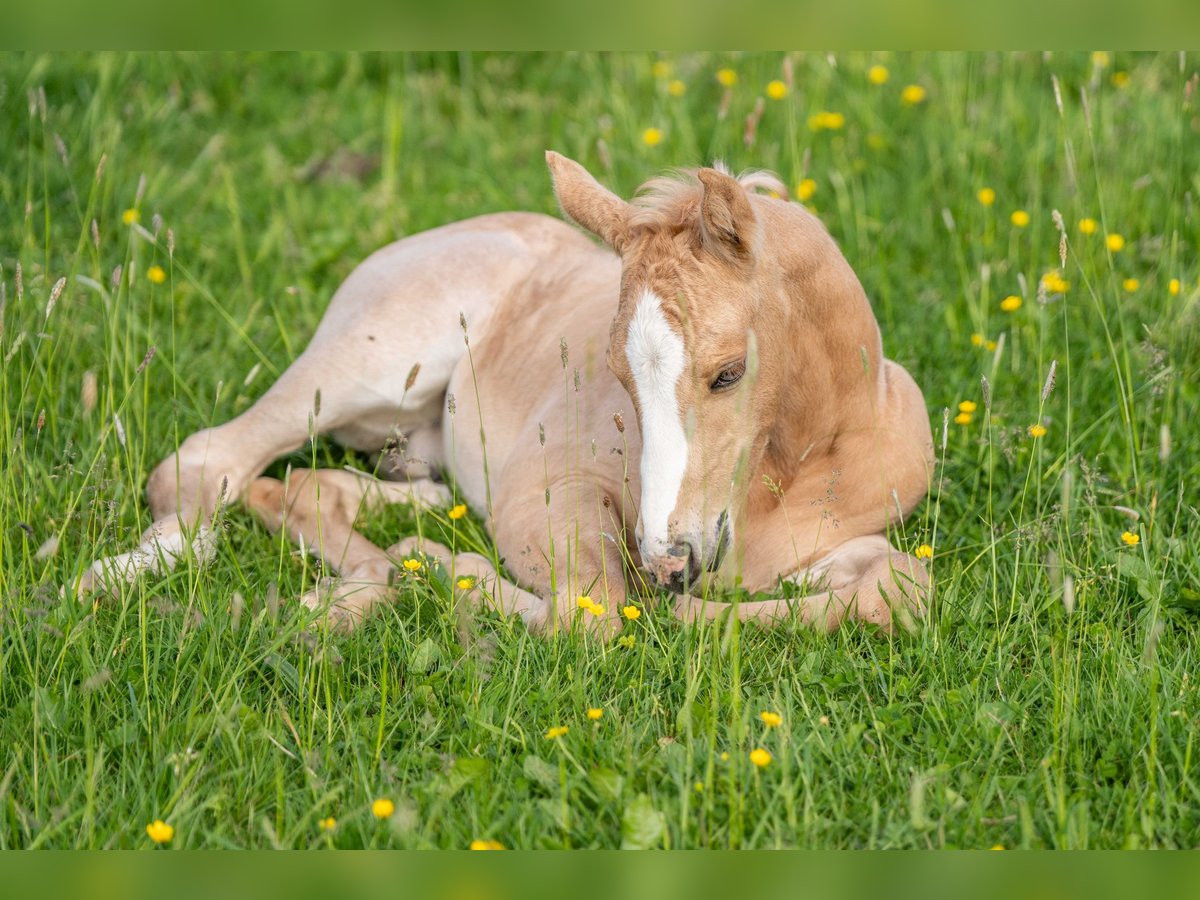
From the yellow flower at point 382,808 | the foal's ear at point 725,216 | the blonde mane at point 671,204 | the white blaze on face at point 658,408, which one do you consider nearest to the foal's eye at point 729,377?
Answer: the white blaze on face at point 658,408

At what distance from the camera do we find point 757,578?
414 cm

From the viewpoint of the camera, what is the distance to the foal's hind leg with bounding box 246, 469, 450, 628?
409cm

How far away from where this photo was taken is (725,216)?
3.44 metres

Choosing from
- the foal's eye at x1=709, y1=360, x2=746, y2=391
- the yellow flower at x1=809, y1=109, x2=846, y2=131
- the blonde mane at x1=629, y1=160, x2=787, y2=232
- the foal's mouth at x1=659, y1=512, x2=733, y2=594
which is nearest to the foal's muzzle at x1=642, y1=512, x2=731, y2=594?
the foal's mouth at x1=659, y1=512, x2=733, y2=594

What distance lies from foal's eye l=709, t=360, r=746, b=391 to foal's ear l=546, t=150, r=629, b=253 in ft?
1.96

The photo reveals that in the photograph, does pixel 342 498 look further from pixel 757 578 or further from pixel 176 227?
pixel 176 227

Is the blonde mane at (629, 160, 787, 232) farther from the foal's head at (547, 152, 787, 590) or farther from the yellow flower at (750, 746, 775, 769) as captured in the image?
the yellow flower at (750, 746, 775, 769)

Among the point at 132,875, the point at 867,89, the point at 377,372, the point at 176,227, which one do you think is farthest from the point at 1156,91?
the point at 132,875

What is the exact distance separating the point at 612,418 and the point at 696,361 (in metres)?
Answer: 1.03

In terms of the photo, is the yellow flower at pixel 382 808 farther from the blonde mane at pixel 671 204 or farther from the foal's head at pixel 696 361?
the blonde mane at pixel 671 204

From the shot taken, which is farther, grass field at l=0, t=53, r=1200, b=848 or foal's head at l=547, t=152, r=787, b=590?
foal's head at l=547, t=152, r=787, b=590

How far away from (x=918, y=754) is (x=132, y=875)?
1.86 metres

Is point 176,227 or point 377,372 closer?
point 377,372

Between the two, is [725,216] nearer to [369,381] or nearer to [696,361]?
[696,361]
